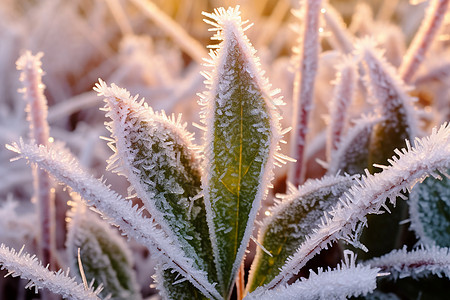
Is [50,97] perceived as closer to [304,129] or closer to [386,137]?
[304,129]

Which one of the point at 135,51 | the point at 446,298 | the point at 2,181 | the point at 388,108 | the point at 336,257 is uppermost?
the point at 135,51

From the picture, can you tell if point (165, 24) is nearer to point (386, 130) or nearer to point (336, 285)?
point (386, 130)

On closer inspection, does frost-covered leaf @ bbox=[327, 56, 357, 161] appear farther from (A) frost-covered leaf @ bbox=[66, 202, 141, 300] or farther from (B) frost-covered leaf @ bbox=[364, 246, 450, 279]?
(A) frost-covered leaf @ bbox=[66, 202, 141, 300]

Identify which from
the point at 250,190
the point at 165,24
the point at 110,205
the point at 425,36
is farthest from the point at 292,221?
the point at 165,24

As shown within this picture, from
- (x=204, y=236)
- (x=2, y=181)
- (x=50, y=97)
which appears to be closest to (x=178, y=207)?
(x=204, y=236)

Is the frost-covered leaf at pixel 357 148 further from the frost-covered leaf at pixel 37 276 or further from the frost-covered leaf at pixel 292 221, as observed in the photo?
the frost-covered leaf at pixel 37 276

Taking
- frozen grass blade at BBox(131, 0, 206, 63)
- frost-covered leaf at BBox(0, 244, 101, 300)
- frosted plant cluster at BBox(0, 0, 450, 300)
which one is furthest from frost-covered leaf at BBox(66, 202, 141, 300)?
frozen grass blade at BBox(131, 0, 206, 63)
